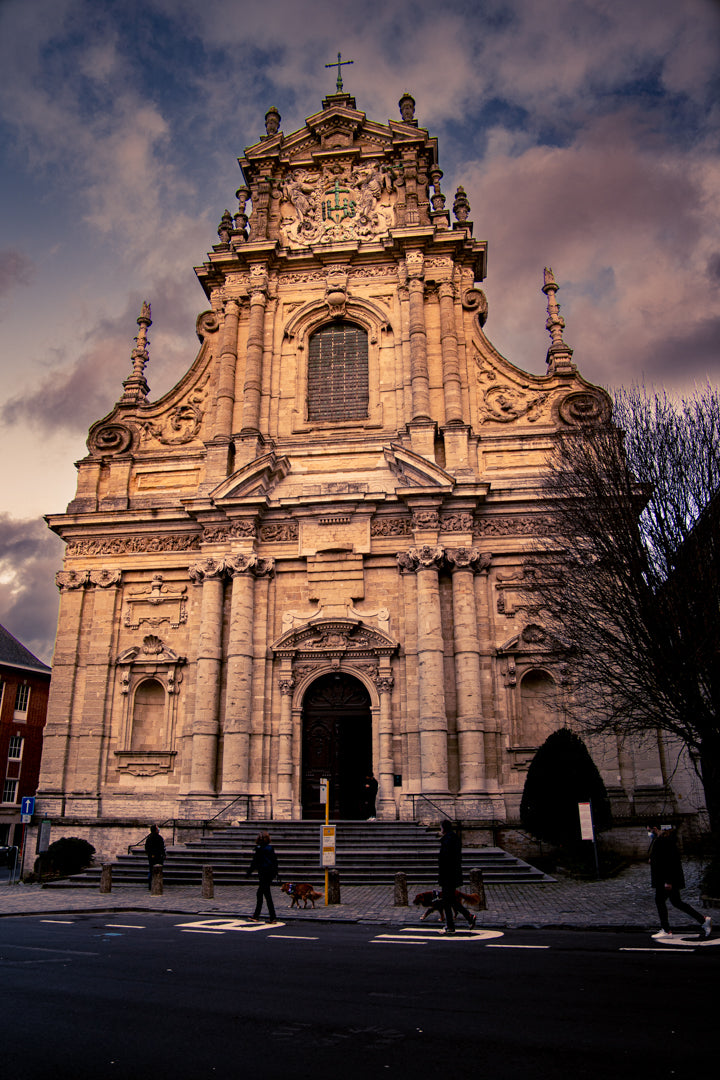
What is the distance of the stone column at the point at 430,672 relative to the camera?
20797mm

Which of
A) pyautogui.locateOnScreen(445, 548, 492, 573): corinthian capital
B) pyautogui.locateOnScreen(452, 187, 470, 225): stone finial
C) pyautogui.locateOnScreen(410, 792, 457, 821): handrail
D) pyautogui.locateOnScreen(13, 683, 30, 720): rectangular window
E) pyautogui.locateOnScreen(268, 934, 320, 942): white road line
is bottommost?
pyautogui.locateOnScreen(268, 934, 320, 942): white road line

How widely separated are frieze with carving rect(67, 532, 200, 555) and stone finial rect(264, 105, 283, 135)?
16.4 metres

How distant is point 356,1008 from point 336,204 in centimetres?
2738

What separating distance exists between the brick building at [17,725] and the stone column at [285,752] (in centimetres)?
2251

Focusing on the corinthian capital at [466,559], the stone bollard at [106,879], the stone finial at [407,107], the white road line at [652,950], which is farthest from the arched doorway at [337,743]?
the stone finial at [407,107]

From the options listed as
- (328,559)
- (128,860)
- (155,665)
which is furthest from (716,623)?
(155,665)

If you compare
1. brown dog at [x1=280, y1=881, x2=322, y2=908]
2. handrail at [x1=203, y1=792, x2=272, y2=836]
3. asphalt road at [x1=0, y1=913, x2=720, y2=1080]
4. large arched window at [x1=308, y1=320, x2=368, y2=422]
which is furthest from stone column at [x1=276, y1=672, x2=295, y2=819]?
asphalt road at [x1=0, y1=913, x2=720, y2=1080]

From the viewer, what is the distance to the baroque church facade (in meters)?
21.9

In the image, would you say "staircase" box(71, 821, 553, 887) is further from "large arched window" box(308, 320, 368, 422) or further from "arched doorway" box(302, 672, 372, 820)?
"large arched window" box(308, 320, 368, 422)

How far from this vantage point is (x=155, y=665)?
78.6ft

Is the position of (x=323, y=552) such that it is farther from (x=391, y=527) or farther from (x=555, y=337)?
(x=555, y=337)

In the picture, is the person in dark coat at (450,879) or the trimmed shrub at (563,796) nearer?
the person in dark coat at (450,879)

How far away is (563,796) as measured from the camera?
61.2ft

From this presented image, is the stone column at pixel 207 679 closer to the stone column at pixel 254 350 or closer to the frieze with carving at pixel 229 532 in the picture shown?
the frieze with carving at pixel 229 532
